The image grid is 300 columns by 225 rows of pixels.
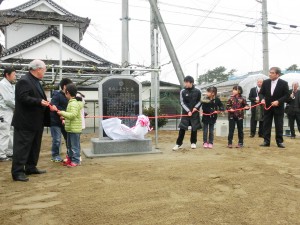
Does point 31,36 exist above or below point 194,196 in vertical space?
above

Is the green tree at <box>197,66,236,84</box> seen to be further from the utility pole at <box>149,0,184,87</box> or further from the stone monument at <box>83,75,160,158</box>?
the stone monument at <box>83,75,160,158</box>

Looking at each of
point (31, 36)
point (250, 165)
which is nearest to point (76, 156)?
point (250, 165)

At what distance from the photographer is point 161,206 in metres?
3.55

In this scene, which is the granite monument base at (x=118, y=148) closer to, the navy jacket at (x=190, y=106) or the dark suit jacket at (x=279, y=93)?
the navy jacket at (x=190, y=106)

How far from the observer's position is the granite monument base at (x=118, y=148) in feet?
23.4

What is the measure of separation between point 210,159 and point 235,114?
2167mm

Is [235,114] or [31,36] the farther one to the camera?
[31,36]

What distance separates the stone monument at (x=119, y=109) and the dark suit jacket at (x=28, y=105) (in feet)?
7.42

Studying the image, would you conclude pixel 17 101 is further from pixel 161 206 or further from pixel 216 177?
pixel 216 177

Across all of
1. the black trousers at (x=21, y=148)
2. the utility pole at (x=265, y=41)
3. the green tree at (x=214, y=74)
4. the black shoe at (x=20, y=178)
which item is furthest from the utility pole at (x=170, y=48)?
the green tree at (x=214, y=74)

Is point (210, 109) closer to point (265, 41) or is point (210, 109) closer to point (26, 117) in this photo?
point (26, 117)

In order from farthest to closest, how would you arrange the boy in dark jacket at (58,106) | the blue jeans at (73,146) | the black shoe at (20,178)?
the boy in dark jacket at (58,106) < the blue jeans at (73,146) < the black shoe at (20,178)

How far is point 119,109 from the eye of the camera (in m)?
7.79

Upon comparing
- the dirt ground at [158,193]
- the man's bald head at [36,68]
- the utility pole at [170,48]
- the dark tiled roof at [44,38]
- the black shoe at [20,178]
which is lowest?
the dirt ground at [158,193]
